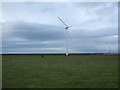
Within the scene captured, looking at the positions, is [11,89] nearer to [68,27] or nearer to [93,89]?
Result: [93,89]

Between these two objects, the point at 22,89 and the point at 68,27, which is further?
the point at 68,27

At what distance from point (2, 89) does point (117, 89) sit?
28.7 feet

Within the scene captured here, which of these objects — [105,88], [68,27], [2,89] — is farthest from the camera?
[68,27]

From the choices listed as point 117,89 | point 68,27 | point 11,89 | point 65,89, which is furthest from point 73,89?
point 68,27

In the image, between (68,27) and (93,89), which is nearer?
(93,89)

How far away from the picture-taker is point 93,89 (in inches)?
464

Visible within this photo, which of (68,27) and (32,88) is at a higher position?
(68,27)

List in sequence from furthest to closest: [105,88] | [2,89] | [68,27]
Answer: [68,27]
[105,88]
[2,89]

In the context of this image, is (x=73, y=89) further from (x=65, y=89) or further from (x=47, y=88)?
(x=47, y=88)

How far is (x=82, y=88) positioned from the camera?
12.0m

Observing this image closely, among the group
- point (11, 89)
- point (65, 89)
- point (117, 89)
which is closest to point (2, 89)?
point (11, 89)

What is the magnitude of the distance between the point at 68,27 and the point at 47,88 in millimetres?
60888

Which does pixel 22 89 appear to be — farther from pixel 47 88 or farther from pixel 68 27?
pixel 68 27

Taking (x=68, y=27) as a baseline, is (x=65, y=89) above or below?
below
